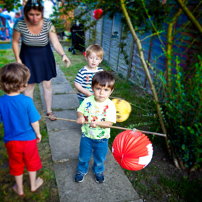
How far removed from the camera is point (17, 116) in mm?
1800

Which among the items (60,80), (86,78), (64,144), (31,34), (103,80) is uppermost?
(31,34)

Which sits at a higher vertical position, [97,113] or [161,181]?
[97,113]

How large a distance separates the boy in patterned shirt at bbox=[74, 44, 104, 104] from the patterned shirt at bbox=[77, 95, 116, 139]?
60 cm

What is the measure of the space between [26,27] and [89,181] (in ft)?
7.26

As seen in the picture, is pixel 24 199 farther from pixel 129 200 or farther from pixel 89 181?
pixel 129 200

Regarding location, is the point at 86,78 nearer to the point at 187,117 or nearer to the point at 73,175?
the point at 73,175

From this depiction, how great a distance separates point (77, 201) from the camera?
2.04 meters

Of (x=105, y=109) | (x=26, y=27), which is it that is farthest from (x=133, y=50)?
(x=105, y=109)

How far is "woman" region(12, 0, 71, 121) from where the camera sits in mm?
2600

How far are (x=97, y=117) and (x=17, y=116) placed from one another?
2.46ft

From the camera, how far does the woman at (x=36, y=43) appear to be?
2.60 m

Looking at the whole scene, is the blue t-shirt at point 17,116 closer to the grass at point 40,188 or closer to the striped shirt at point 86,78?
the grass at point 40,188

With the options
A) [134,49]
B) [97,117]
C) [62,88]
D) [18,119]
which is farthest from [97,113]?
[134,49]

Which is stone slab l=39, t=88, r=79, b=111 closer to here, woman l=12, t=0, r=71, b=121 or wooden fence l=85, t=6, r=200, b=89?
woman l=12, t=0, r=71, b=121
